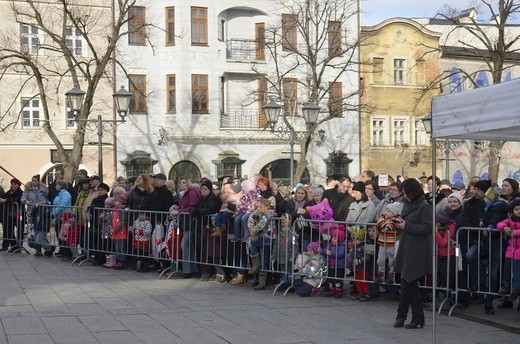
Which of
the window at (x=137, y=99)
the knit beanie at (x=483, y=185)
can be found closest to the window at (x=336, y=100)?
the window at (x=137, y=99)

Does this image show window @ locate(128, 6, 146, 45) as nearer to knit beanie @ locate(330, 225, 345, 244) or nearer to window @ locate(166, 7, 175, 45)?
window @ locate(166, 7, 175, 45)

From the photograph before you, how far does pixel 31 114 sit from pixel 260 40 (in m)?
11.7

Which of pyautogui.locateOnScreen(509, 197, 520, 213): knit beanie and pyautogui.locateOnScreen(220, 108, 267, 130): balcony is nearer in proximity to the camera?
pyautogui.locateOnScreen(509, 197, 520, 213): knit beanie

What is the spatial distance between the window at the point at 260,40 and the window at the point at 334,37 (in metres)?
3.39

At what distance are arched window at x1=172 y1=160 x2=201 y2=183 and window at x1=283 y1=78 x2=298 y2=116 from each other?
5203mm

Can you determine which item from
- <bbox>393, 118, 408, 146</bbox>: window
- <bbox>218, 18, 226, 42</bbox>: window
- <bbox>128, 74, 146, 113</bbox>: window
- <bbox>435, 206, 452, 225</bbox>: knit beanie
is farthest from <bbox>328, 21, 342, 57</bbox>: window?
<bbox>435, 206, 452, 225</bbox>: knit beanie

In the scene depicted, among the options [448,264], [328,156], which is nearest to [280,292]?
[448,264]

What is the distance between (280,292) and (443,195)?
10.1 feet

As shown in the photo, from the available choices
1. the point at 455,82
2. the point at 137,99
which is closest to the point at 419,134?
the point at 455,82

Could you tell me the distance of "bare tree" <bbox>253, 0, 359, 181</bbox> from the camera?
40.9 m

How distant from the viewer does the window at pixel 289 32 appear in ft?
136

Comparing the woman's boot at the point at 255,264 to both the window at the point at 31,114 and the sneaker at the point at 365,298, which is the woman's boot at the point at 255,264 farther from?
the window at the point at 31,114

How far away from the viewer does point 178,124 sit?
41.3m

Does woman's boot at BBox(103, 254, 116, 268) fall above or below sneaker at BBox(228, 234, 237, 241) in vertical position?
below
